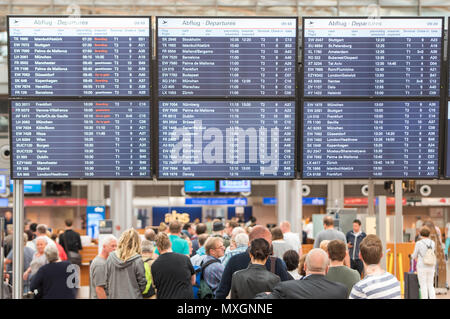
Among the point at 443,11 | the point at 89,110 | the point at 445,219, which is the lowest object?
the point at 445,219

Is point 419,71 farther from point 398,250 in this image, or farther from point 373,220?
point 398,250

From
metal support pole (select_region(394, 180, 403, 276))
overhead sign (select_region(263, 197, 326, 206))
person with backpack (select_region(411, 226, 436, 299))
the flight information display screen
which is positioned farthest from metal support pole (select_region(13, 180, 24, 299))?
overhead sign (select_region(263, 197, 326, 206))

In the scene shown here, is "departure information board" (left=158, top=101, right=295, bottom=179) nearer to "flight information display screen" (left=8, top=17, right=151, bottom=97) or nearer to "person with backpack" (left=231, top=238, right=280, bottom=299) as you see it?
"flight information display screen" (left=8, top=17, right=151, bottom=97)

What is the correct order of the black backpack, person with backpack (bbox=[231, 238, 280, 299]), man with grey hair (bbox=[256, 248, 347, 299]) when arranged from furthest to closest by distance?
the black backpack → person with backpack (bbox=[231, 238, 280, 299]) → man with grey hair (bbox=[256, 248, 347, 299])

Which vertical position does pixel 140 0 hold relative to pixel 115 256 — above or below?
above

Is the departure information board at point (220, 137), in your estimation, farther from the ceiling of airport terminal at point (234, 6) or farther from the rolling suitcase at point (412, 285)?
the ceiling of airport terminal at point (234, 6)

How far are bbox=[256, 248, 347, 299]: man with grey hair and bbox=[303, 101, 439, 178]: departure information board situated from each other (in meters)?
1.51

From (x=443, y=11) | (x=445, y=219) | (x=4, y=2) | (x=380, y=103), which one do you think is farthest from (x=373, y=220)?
(x=445, y=219)

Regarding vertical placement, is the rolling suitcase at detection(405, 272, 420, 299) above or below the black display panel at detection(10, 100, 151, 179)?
below

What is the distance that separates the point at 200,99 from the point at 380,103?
1632mm

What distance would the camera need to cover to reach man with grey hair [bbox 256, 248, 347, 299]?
420 centimetres

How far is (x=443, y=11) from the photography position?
21.1 metres

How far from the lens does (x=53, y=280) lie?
7.14 meters

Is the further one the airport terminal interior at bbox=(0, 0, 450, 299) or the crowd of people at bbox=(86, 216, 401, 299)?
the airport terminal interior at bbox=(0, 0, 450, 299)
